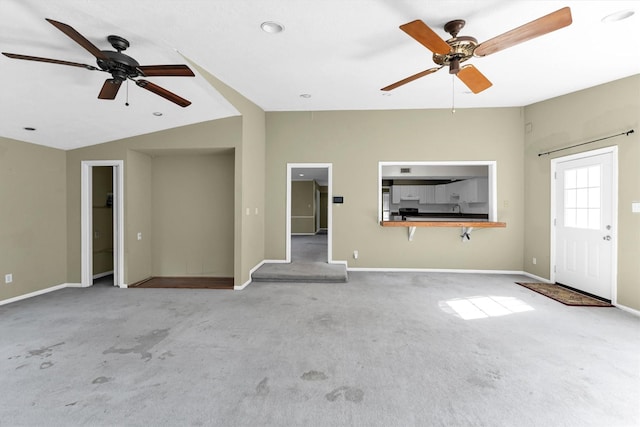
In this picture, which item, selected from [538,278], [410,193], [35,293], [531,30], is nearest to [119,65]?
[531,30]

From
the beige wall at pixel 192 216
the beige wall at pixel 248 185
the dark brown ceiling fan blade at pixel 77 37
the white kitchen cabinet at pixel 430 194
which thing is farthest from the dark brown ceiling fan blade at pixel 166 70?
the white kitchen cabinet at pixel 430 194

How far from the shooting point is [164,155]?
5.02 metres

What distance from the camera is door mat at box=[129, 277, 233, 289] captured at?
4.50m

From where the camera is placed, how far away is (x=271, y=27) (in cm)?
268

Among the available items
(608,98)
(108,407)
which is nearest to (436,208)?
(608,98)

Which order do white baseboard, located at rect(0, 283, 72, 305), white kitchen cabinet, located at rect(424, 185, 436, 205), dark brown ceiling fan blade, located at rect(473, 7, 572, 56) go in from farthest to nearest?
1. white kitchen cabinet, located at rect(424, 185, 436, 205)
2. white baseboard, located at rect(0, 283, 72, 305)
3. dark brown ceiling fan blade, located at rect(473, 7, 572, 56)

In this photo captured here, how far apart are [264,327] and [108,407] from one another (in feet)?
4.59

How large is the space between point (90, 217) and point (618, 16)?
705 centimetres

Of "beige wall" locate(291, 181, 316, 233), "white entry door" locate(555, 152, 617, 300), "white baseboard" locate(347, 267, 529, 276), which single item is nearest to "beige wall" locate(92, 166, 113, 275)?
"white baseboard" locate(347, 267, 529, 276)

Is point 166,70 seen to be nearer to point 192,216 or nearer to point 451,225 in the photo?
point 192,216

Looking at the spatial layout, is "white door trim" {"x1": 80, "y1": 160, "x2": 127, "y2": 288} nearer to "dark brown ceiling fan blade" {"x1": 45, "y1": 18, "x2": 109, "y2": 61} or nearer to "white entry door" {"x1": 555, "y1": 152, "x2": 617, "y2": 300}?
"dark brown ceiling fan blade" {"x1": 45, "y1": 18, "x2": 109, "y2": 61}

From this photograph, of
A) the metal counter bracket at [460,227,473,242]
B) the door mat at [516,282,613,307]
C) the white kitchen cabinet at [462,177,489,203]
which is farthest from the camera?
the white kitchen cabinet at [462,177,489,203]

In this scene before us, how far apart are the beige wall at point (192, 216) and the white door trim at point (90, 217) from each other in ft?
2.12

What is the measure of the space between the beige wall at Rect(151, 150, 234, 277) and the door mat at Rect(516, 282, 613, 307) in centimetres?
505
